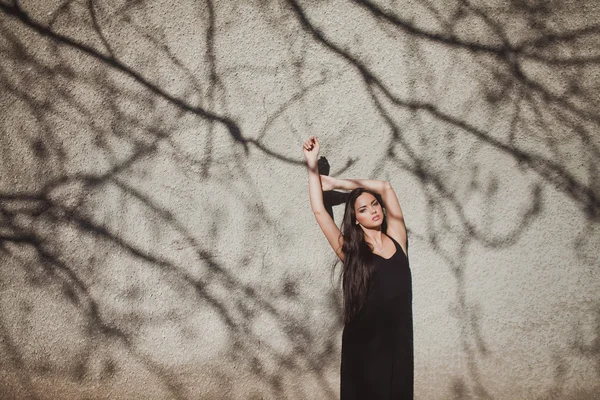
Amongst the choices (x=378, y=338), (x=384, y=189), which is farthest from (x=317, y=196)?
(x=378, y=338)

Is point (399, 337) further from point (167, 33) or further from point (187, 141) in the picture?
point (167, 33)

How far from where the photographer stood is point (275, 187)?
7.16 feet

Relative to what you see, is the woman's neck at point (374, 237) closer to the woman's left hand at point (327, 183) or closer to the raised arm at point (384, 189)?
the raised arm at point (384, 189)

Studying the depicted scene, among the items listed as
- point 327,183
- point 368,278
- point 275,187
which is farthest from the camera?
point 275,187

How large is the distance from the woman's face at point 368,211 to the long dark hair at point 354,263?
0.04 m

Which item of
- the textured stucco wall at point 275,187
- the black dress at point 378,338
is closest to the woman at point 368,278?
the black dress at point 378,338

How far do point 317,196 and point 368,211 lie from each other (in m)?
0.33

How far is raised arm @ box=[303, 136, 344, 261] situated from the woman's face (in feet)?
0.55

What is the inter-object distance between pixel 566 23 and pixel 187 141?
2566mm

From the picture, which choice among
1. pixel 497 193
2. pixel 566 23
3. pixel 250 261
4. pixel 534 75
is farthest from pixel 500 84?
pixel 250 261

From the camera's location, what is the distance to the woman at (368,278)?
198cm

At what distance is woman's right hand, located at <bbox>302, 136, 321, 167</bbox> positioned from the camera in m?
2.00

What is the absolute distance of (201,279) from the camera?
224 cm

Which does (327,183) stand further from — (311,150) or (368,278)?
(368,278)
